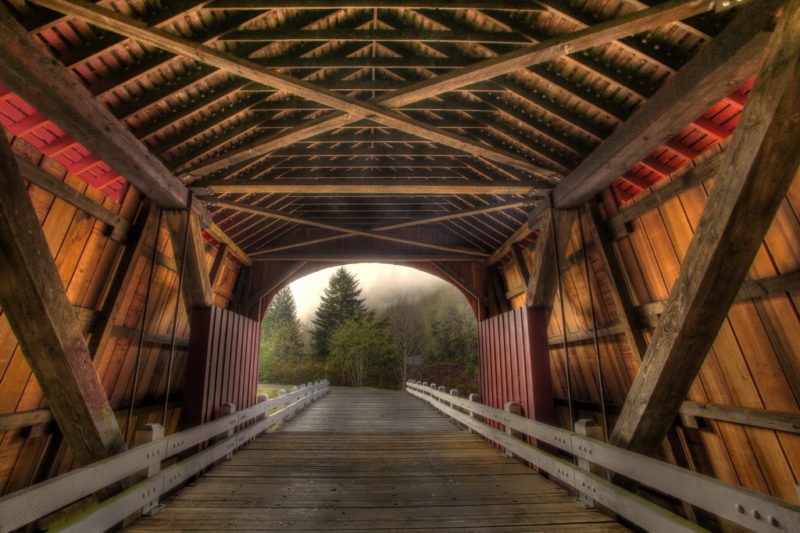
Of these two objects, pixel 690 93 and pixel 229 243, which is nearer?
pixel 690 93

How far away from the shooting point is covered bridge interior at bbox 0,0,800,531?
2.42m

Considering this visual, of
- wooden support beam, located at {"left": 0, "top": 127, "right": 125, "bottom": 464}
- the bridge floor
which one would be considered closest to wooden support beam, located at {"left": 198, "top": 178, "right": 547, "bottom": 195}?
wooden support beam, located at {"left": 0, "top": 127, "right": 125, "bottom": 464}

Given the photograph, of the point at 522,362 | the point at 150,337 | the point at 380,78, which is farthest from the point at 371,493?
the point at 380,78

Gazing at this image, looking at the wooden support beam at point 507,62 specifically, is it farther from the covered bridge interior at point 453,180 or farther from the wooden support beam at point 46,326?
the wooden support beam at point 46,326

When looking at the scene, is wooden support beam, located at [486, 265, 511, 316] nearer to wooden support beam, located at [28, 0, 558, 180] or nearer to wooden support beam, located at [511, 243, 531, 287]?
wooden support beam, located at [511, 243, 531, 287]

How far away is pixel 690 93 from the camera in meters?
2.70

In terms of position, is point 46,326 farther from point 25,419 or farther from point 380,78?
point 380,78

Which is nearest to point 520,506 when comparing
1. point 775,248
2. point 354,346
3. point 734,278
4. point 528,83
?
point 734,278

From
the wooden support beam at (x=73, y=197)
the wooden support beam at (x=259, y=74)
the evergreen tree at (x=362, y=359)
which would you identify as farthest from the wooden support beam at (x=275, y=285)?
the evergreen tree at (x=362, y=359)

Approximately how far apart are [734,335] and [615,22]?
2779 millimetres

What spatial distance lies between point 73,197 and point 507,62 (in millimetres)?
4292

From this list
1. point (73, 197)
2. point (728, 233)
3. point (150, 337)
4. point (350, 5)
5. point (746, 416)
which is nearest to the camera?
point (728, 233)

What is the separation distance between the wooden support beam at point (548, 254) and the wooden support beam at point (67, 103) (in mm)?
4512

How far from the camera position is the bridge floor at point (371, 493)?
104 inches
